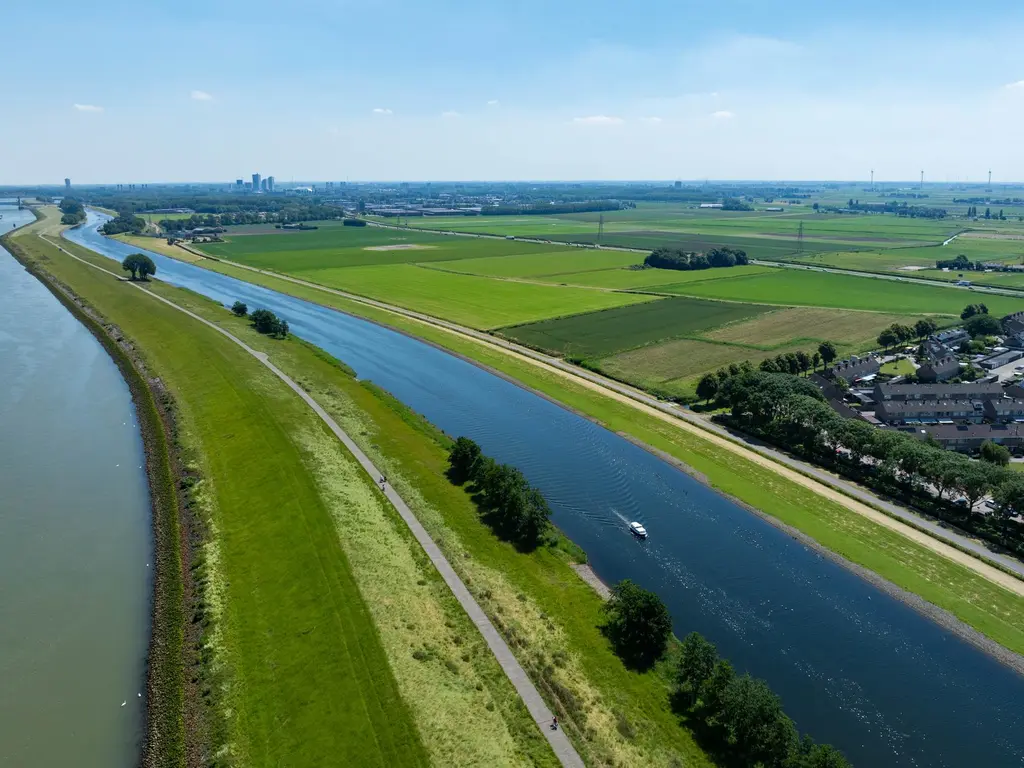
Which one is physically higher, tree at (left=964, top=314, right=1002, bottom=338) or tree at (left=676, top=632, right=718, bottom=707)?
tree at (left=964, top=314, right=1002, bottom=338)

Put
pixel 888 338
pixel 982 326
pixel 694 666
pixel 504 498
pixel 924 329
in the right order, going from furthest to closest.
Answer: pixel 982 326, pixel 924 329, pixel 888 338, pixel 504 498, pixel 694 666

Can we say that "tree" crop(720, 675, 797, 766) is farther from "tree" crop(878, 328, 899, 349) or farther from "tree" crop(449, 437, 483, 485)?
"tree" crop(878, 328, 899, 349)

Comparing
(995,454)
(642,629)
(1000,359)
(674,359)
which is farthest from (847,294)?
(642,629)

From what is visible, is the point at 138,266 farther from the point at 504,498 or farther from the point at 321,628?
the point at 321,628

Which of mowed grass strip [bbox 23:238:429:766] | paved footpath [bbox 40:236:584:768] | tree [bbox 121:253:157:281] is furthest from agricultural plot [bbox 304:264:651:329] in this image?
paved footpath [bbox 40:236:584:768]

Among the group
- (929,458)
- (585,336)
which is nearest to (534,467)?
(929,458)

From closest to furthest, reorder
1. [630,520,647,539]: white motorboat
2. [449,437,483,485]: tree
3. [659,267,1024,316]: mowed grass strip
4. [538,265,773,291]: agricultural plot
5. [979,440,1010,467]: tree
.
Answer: [630,520,647,539]: white motorboat, [449,437,483,485]: tree, [979,440,1010,467]: tree, [659,267,1024,316]: mowed grass strip, [538,265,773,291]: agricultural plot

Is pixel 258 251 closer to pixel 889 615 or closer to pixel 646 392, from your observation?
pixel 646 392
